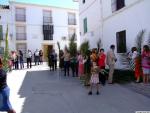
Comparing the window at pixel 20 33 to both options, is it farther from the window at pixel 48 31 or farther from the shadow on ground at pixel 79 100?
the shadow on ground at pixel 79 100

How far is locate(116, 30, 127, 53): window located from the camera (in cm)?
1681

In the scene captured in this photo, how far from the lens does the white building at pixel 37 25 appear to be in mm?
40781

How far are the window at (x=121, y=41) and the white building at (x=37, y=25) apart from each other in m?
22.3

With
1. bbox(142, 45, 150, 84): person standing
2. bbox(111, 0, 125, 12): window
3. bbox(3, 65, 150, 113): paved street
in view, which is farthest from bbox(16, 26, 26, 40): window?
bbox(142, 45, 150, 84): person standing

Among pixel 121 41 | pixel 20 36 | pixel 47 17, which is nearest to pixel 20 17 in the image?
pixel 20 36

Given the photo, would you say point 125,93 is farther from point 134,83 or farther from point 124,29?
point 124,29

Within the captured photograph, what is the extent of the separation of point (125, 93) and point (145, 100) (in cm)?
150

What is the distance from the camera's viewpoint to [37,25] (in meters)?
42.5

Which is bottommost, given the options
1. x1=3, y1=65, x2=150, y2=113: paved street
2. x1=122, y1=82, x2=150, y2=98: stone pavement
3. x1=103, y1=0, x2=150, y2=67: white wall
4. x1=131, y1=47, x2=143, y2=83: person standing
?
x1=3, y1=65, x2=150, y2=113: paved street

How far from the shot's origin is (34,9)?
42.3 m

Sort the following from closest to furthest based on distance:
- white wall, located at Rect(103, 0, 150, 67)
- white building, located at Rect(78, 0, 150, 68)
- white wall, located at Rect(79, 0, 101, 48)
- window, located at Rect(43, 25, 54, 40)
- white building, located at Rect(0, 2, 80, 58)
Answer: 1. white wall, located at Rect(103, 0, 150, 67)
2. white building, located at Rect(78, 0, 150, 68)
3. white wall, located at Rect(79, 0, 101, 48)
4. white building, located at Rect(0, 2, 80, 58)
5. window, located at Rect(43, 25, 54, 40)

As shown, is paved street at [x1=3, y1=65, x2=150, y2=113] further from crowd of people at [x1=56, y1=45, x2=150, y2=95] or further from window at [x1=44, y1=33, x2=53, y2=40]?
window at [x1=44, y1=33, x2=53, y2=40]

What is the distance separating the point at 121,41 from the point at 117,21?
1222 mm

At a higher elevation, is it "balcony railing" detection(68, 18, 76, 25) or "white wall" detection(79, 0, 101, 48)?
"balcony railing" detection(68, 18, 76, 25)
